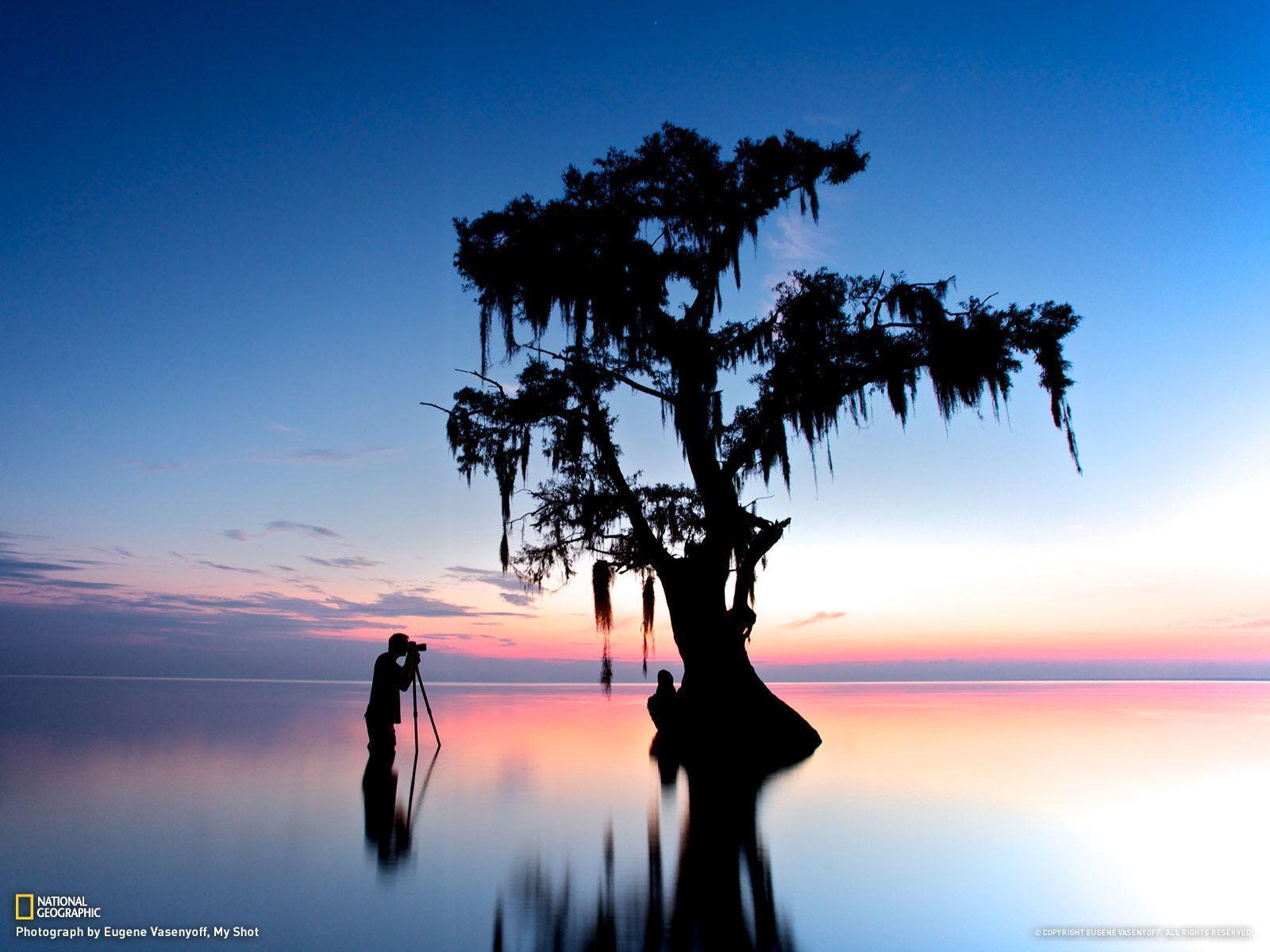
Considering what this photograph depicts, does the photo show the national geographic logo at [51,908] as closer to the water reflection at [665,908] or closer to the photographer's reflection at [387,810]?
the photographer's reflection at [387,810]

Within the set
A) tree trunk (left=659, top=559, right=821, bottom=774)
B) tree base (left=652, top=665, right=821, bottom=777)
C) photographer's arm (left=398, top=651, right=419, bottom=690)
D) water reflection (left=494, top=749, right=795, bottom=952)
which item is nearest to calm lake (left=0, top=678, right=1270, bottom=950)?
water reflection (left=494, top=749, right=795, bottom=952)

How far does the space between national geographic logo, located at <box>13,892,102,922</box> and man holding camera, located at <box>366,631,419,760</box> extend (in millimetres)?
5296

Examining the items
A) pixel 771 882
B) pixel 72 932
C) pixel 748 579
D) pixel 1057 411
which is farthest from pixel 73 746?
pixel 1057 411

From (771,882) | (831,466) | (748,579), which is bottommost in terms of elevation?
(771,882)

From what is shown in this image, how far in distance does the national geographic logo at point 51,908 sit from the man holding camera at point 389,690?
5296 millimetres

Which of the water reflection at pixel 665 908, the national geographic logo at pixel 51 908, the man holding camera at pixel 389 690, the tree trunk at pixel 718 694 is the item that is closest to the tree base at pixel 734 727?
the tree trunk at pixel 718 694

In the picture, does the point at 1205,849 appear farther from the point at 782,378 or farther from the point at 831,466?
the point at 782,378

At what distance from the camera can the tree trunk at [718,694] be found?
39.5 feet

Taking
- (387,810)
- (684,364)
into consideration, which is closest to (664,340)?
(684,364)

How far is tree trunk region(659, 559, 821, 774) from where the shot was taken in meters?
12.1

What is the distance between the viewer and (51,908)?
160 inches

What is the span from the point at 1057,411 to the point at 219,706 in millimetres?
27579

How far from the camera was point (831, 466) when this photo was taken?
11766mm

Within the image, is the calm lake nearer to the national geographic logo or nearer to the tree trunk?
the national geographic logo
